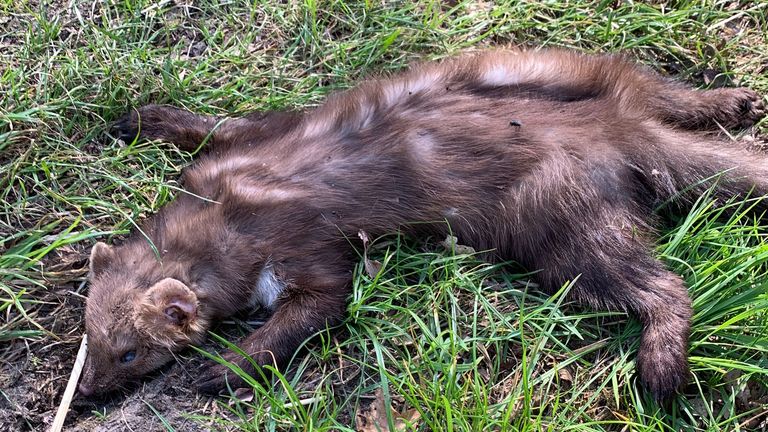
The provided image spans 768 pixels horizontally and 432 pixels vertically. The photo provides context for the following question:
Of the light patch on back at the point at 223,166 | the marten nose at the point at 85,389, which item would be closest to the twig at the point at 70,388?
the marten nose at the point at 85,389

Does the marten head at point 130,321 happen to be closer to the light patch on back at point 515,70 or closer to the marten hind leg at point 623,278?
the marten hind leg at point 623,278

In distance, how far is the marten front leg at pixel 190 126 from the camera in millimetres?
5164

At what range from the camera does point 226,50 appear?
5.62 metres

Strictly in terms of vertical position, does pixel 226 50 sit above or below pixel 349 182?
above

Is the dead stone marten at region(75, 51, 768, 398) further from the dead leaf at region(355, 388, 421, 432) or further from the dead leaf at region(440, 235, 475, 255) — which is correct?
the dead leaf at region(355, 388, 421, 432)

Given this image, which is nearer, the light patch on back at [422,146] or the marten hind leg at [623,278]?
the marten hind leg at [623,278]

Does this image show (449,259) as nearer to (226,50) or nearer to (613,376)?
(613,376)

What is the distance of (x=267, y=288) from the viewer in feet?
15.4

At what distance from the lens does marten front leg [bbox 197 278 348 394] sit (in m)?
4.36

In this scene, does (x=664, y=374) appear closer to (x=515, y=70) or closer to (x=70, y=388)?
(x=515, y=70)

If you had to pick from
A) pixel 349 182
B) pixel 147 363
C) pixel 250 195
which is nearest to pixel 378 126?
pixel 349 182

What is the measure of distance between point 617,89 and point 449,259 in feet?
5.29

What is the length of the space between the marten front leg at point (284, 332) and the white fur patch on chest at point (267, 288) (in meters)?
0.14

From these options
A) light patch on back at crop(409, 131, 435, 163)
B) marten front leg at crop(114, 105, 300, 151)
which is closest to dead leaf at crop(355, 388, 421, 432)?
light patch on back at crop(409, 131, 435, 163)
